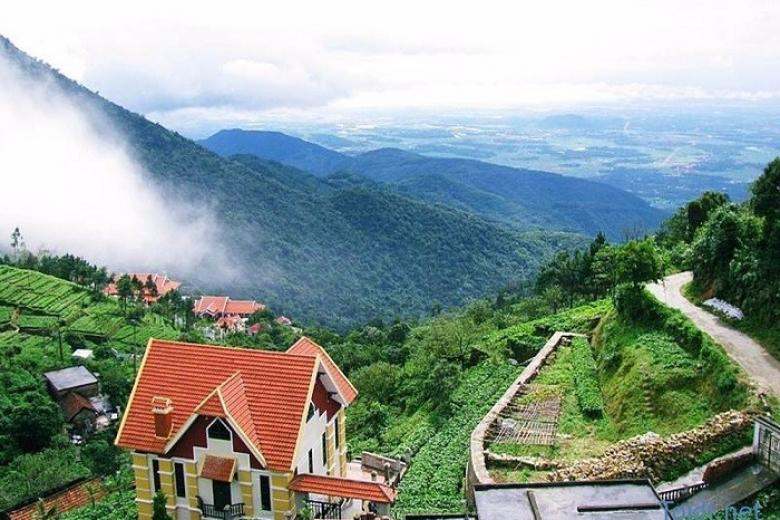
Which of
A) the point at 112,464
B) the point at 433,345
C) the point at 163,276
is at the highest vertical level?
the point at 433,345

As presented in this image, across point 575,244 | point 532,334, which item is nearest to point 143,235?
point 575,244

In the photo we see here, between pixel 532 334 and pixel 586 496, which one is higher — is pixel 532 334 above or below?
below

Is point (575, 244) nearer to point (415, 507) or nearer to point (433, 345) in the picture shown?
point (433, 345)

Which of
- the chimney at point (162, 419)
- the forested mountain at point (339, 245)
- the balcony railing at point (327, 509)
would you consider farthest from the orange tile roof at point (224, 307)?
the balcony railing at point (327, 509)

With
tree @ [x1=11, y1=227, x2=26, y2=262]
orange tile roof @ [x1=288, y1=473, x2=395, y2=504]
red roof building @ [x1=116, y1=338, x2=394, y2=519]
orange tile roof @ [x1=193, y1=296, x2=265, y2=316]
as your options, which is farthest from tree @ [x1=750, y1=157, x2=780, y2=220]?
tree @ [x1=11, y1=227, x2=26, y2=262]

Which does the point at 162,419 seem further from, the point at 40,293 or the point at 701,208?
the point at 40,293

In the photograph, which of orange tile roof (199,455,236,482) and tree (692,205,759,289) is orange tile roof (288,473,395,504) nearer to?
orange tile roof (199,455,236,482)

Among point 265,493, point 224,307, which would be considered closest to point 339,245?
point 224,307

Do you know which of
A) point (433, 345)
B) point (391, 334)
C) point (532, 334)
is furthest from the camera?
point (391, 334)
